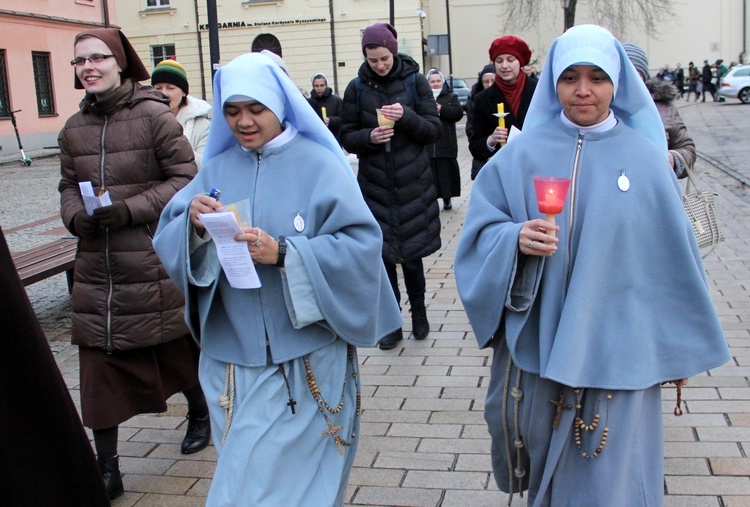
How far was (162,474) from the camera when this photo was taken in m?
4.38

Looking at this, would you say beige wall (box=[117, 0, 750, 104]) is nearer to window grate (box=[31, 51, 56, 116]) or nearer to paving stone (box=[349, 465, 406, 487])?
window grate (box=[31, 51, 56, 116])

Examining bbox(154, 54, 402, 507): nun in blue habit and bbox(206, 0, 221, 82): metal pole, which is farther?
bbox(206, 0, 221, 82): metal pole

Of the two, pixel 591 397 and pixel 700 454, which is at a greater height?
pixel 591 397

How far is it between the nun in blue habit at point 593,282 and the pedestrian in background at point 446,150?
7.46 meters

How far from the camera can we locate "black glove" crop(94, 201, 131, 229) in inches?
158

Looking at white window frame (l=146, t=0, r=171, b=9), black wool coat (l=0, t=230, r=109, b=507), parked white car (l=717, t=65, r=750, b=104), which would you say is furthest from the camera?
white window frame (l=146, t=0, r=171, b=9)

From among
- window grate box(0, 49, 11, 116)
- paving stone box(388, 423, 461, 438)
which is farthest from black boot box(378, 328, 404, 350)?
window grate box(0, 49, 11, 116)

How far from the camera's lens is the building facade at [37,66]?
24484mm

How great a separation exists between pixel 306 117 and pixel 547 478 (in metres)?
1.49

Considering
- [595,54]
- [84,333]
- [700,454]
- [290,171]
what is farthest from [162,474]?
[595,54]

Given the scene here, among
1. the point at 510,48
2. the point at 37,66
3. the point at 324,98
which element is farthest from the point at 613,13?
the point at 510,48

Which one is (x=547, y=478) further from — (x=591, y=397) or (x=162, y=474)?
(x=162, y=474)

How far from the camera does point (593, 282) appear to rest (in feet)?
9.58

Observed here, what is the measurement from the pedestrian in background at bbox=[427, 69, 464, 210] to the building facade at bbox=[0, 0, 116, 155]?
16498 mm
